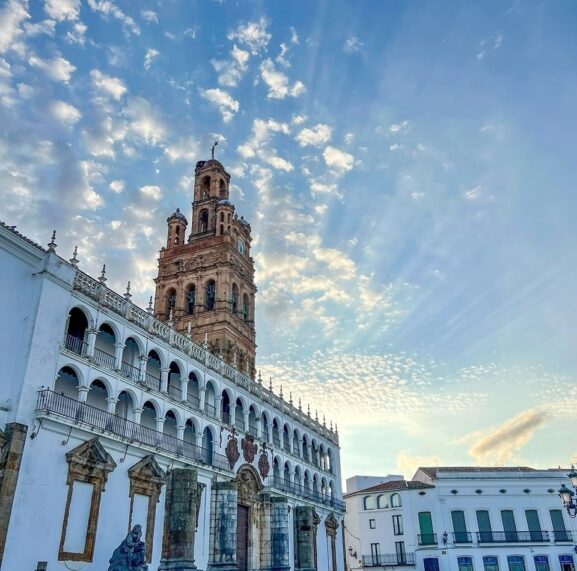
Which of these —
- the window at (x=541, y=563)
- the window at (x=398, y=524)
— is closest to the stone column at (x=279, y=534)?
the window at (x=398, y=524)

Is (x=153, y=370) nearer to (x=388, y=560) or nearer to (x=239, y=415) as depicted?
(x=239, y=415)

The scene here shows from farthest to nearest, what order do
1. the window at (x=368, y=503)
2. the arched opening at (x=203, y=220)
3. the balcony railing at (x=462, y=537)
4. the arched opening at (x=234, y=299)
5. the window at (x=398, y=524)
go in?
the window at (x=368, y=503) < the window at (x=398, y=524) < the arched opening at (x=203, y=220) < the balcony railing at (x=462, y=537) < the arched opening at (x=234, y=299)

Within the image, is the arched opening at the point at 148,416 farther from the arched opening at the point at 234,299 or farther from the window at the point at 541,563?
the window at the point at 541,563

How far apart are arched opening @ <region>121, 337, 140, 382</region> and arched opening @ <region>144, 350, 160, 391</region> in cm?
117

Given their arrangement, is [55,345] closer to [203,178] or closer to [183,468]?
[183,468]

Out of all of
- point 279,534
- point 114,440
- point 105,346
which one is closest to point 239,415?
point 279,534

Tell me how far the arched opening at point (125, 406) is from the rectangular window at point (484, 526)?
3692 cm

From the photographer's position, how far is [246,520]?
1431 inches

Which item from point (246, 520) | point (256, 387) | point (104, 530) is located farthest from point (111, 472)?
point (256, 387)

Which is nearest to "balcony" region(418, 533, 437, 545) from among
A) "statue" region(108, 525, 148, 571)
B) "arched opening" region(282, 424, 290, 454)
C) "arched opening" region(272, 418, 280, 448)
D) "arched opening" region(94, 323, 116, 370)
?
"arched opening" region(282, 424, 290, 454)

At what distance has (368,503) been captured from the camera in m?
56.9

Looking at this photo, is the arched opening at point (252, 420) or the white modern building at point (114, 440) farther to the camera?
the arched opening at point (252, 420)

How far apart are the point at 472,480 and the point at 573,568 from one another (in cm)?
1066

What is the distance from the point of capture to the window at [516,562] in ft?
163
